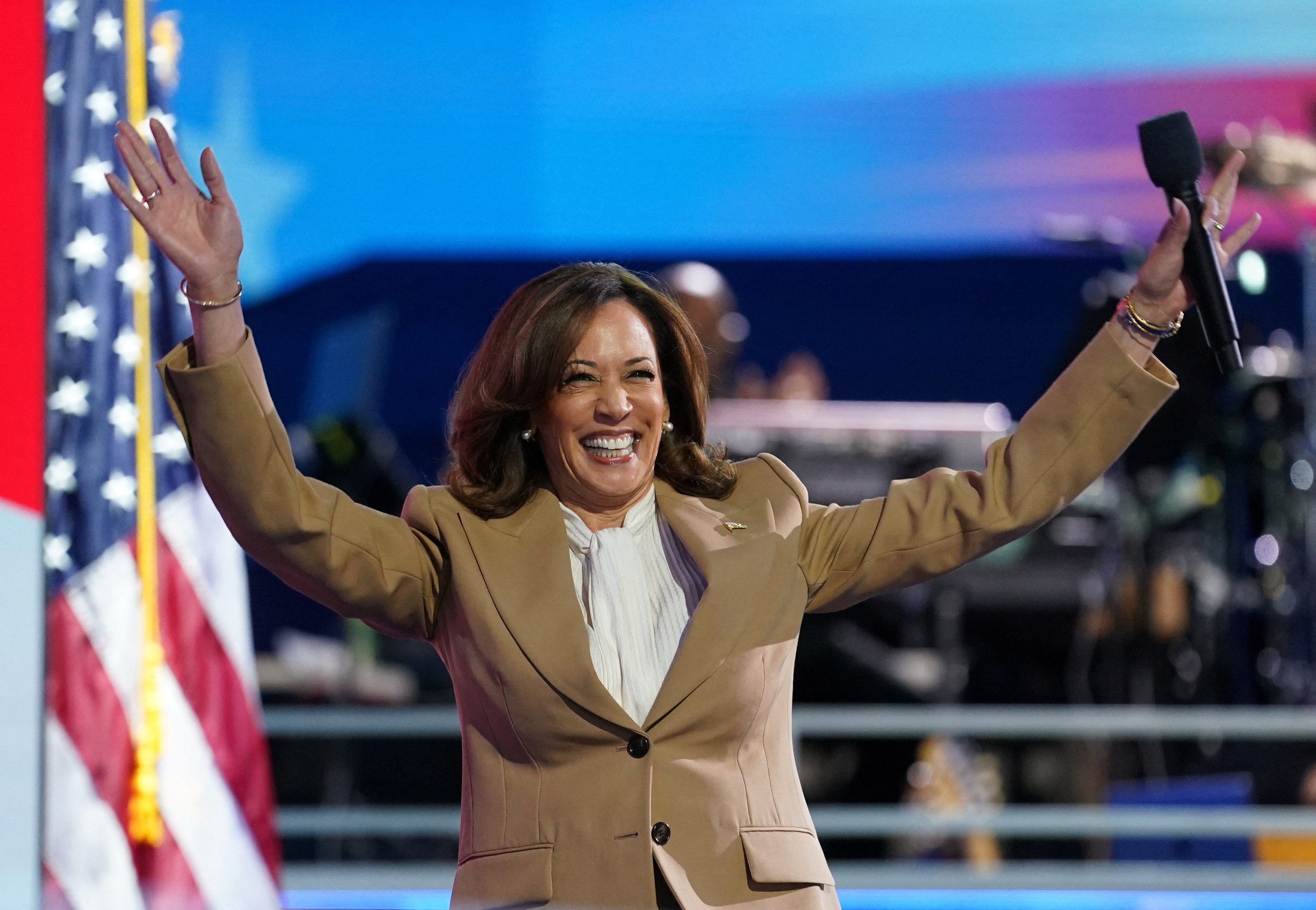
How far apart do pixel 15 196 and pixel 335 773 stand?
8.25 feet

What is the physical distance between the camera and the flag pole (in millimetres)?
3199

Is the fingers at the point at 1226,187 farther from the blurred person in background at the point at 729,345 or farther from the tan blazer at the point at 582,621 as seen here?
the blurred person in background at the point at 729,345

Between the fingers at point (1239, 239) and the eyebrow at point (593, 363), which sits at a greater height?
the fingers at point (1239, 239)

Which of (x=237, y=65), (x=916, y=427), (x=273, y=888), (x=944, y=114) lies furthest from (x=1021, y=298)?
(x=273, y=888)

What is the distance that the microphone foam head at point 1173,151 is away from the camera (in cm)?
160

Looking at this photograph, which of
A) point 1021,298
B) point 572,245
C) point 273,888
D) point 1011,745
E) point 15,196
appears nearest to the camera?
point 15,196

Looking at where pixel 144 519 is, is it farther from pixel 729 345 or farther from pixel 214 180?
pixel 214 180

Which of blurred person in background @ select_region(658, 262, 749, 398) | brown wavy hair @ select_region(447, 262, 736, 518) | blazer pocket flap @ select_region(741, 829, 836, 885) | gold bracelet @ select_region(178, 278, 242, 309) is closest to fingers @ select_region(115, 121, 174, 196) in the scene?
gold bracelet @ select_region(178, 278, 242, 309)

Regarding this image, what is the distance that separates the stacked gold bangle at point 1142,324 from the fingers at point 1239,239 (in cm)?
9

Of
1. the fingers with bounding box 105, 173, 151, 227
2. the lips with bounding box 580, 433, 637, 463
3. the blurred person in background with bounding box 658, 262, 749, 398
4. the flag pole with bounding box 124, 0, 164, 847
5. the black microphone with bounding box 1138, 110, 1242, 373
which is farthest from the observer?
the blurred person in background with bounding box 658, 262, 749, 398

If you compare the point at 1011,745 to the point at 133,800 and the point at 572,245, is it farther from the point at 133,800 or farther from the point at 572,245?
the point at 133,800

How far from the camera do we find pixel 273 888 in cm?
344

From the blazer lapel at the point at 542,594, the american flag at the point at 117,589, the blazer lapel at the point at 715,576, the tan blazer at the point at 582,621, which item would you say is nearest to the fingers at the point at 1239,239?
the tan blazer at the point at 582,621

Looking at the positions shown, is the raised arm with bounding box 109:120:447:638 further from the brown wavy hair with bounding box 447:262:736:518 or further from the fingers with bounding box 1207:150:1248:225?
the fingers with bounding box 1207:150:1248:225
